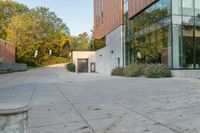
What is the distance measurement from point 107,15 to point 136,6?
42.1ft

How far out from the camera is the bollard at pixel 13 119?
122 inches

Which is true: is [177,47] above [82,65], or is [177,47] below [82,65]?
above

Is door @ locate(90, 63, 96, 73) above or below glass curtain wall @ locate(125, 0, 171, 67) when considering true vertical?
below

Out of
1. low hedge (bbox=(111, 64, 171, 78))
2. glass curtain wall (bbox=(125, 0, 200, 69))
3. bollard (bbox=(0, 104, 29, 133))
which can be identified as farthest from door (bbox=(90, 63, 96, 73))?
bollard (bbox=(0, 104, 29, 133))

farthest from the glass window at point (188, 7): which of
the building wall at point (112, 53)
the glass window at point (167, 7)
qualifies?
the building wall at point (112, 53)

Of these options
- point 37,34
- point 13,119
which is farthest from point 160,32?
point 37,34

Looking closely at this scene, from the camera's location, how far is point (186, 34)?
824 inches

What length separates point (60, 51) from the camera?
245ft

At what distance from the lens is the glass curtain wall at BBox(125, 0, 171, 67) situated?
69.9 ft

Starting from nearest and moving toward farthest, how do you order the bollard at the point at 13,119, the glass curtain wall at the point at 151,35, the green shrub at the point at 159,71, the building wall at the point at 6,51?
the bollard at the point at 13,119 < the green shrub at the point at 159,71 < the glass curtain wall at the point at 151,35 < the building wall at the point at 6,51

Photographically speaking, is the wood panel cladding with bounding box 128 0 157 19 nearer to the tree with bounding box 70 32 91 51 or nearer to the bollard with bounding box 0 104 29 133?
the bollard with bounding box 0 104 29 133

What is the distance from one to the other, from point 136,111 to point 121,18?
87.4 feet

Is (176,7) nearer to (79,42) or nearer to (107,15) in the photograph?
(107,15)

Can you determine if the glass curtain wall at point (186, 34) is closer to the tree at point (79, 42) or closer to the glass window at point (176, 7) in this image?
the glass window at point (176, 7)
